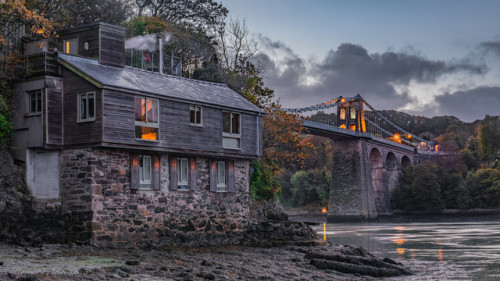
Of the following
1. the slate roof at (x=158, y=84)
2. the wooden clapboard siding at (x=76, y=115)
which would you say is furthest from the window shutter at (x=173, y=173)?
the wooden clapboard siding at (x=76, y=115)

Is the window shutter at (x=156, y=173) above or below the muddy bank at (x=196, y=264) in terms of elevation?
above

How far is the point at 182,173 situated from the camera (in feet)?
96.3

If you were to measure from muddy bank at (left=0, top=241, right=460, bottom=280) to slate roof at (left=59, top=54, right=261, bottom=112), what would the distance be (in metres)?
6.12

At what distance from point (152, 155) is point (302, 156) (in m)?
19.7

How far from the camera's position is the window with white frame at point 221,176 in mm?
31234

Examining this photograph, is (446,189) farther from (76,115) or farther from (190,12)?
(76,115)

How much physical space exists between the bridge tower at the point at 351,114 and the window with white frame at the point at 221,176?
7919cm

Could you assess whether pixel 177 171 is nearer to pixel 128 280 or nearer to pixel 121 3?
pixel 128 280

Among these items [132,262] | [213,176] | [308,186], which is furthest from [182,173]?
[308,186]

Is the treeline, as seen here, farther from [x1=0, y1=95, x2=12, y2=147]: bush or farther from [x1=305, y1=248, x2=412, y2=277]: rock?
[x1=0, y1=95, x2=12, y2=147]: bush

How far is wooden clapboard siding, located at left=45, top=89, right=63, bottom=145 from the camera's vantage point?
2547 cm

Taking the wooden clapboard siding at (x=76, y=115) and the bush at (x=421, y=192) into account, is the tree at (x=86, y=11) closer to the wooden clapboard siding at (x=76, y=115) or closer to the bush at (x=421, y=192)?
the wooden clapboard siding at (x=76, y=115)

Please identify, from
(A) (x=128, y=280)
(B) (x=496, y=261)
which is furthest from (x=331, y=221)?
(A) (x=128, y=280)

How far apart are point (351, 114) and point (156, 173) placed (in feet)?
283
